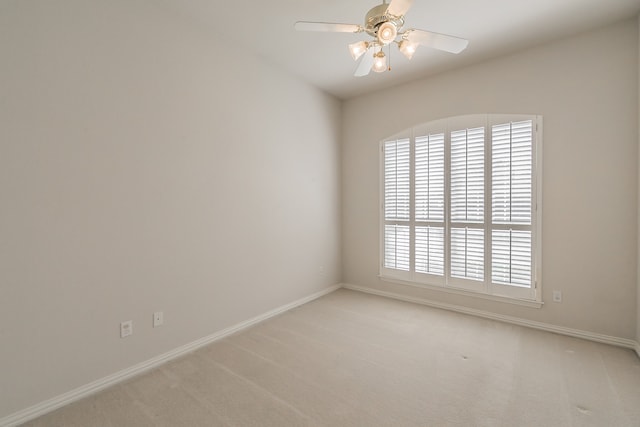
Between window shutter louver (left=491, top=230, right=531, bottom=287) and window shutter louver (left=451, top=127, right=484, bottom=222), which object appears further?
window shutter louver (left=451, top=127, right=484, bottom=222)

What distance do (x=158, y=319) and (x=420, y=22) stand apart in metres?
3.37

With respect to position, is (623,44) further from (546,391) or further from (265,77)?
(265,77)

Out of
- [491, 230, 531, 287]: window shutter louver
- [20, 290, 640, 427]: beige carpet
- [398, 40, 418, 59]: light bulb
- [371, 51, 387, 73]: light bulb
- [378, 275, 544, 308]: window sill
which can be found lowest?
[20, 290, 640, 427]: beige carpet

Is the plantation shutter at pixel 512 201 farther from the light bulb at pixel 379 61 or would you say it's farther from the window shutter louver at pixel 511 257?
the light bulb at pixel 379 61

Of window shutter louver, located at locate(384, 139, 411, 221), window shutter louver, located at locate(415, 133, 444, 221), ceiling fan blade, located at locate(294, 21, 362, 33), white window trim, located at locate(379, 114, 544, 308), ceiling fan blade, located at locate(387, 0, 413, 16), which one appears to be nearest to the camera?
ceiling fan blade, located at locate(387, 0, 413, 16)

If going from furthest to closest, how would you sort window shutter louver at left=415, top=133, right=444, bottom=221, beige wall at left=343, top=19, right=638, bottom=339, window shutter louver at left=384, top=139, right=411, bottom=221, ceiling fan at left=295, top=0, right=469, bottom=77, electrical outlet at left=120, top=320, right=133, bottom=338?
window shutter louver at left=384, top=139, right=411, bottom=221 → window shutter louver at left=415, top=133, right=444, bottom=221 → beige wall at left=343, top=19, right=638, bottom=339 → electrical outlet at left=120, top=320, right=133, bottom=338 → ceiling fan at left=295, top=0, right=469, bottom=77

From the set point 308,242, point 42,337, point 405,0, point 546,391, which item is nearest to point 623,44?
point 405,0

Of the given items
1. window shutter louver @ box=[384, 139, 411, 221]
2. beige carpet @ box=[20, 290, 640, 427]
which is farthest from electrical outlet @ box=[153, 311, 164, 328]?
window shutter louver @ box=[384, 139, 411, 221]

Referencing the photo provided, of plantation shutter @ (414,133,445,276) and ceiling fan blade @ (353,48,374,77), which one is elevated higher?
ceiling fan blade @ (353,48,374,77)

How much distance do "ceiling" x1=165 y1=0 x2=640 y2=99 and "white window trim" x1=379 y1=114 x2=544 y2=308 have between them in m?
0.71

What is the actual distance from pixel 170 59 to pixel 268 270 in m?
2.25

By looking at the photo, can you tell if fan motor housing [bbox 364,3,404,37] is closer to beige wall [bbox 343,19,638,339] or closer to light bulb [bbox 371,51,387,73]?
light bulb [bbox 371,51,387,73]

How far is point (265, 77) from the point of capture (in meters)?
3.22

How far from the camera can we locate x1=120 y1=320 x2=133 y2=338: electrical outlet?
2.13 m
